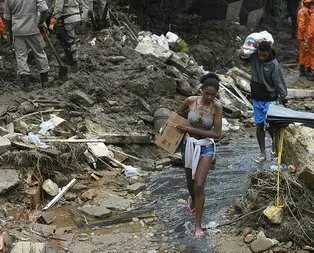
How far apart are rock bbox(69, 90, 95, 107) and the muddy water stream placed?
6.48ft

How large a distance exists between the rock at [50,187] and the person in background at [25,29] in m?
2.90

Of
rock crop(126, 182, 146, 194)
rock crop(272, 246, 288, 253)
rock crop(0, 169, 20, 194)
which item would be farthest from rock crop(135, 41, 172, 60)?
rock crop(272, 246, 288, 253)

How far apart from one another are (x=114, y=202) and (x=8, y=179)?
127cm

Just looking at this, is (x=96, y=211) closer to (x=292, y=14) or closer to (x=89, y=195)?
(x=89, y=195)

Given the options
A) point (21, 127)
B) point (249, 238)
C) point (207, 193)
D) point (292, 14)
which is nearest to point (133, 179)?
point (207, 193)

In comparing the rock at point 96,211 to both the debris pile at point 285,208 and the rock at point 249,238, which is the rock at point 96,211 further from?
Answer: the rock at point 249,238

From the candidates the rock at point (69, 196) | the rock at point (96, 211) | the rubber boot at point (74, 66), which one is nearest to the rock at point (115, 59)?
the rubber boot at point (74, 66)

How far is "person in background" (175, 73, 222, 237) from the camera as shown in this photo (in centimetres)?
545

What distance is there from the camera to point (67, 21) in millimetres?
9820

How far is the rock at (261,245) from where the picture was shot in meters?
5.14

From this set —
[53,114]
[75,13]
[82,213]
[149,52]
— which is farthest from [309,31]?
[82,213]

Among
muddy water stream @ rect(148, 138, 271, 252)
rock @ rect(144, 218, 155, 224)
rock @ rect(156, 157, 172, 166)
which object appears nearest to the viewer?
muddy water stream @ rect(148, 138, 271, 252)

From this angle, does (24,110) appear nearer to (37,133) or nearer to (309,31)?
(37,133)

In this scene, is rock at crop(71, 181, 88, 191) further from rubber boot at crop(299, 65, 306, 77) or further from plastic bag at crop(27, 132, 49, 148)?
rubber boot at crop(299, 65, 306, 77)
